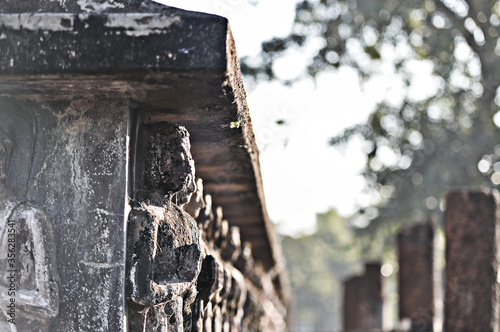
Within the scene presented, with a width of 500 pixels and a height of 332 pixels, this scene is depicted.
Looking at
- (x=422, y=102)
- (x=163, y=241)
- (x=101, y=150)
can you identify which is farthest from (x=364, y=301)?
(x=101, y=150)

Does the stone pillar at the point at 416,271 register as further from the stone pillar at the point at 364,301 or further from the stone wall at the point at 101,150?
the stone wall at the point at 101,150

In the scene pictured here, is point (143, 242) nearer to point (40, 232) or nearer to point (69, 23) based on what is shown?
point (40, 232)

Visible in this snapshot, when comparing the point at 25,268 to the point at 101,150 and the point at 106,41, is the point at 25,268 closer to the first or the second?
the point at 101,150

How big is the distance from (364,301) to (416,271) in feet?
16.1

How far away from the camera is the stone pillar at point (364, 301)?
43.2 feet

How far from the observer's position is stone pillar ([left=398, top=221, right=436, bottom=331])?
8828mm

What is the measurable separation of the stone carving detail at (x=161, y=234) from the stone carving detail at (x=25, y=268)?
0.25 meters

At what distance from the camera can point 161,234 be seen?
2.33 meters

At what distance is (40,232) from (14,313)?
0.86 feet

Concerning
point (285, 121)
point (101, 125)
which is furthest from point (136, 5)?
point (285, 121)

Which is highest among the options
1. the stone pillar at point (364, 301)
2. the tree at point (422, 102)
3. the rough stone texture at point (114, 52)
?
the tree at point (422, 102)

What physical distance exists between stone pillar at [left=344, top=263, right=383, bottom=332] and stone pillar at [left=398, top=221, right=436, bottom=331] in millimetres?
3971

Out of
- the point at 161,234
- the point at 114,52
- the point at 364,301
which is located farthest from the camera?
the point at 364,301

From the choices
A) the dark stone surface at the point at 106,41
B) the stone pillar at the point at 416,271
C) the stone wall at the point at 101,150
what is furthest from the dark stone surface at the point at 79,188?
the stone pillar at the point at 416,271
